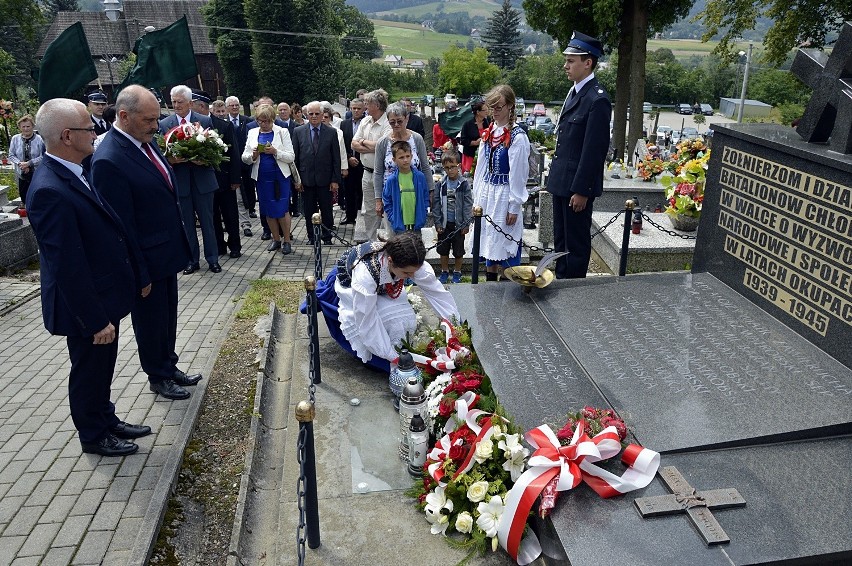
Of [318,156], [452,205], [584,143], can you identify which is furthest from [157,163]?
[318,156]

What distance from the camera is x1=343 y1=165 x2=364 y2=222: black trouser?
10680 millimetres

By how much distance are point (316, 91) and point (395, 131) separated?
1646 inches

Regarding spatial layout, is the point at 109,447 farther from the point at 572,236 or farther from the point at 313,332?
the point at 572,236

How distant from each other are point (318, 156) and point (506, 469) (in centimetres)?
668

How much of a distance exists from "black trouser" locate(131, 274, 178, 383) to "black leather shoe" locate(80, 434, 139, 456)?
0.76m

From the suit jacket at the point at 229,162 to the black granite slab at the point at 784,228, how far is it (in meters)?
5.82

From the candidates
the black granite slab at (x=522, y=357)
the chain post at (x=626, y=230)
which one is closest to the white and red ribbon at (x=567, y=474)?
the black granite slab at (x=522, y=357)

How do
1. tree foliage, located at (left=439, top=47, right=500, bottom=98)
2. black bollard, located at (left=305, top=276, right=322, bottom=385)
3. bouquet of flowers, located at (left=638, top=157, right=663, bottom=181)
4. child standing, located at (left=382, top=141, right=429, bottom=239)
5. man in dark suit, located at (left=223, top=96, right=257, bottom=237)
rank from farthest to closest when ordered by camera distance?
tree foliage, located at (left=439, top=47, right=500, bottom=98) < bouquet of flowers, located at (left=638, top=157, right=663, bottom=181) < man in dark suit, located at (left=223, top=96, right=257, bottom=237) < child standing, located at (left=382, top=141, right=429, bottom=239) < black bollard, located at (left=305, top=276, right=322, bottom=385)

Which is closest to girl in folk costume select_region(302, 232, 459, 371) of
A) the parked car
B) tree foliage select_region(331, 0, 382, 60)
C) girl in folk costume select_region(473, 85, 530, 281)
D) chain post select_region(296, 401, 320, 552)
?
chain post select_region(296, 401, 320, 552)

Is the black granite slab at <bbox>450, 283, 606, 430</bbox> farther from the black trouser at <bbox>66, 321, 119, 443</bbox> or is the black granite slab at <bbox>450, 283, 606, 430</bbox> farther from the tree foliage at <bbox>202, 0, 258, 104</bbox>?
the tree foliage at <bbox>202, 0, 258, 104</bbox>

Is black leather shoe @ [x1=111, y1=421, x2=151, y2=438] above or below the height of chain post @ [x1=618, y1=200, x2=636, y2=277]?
below

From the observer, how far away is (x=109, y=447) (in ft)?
13.6

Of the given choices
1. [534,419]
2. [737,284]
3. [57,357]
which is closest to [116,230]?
[57,357]

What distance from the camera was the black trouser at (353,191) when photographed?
10.7 metres
